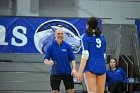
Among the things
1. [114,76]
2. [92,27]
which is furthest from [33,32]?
[92,27]

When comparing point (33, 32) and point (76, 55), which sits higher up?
point (33, 32)

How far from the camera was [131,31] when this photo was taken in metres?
10.9

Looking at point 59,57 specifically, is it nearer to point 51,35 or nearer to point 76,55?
point 76,55

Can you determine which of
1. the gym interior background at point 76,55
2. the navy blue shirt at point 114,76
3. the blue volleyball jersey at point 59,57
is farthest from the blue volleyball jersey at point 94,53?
the gym interior background at point 76,55

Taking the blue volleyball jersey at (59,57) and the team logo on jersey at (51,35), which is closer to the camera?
the blue volleyball jersey at (59,57)

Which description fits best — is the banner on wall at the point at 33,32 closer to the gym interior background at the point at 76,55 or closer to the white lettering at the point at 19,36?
the white lettering at the point at 19,36

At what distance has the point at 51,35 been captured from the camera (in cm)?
960

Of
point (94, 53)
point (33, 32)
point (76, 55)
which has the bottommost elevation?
point (76, 55)

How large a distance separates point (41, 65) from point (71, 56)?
3.10m

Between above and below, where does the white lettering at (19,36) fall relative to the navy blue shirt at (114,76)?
above

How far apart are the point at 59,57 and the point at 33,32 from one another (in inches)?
126

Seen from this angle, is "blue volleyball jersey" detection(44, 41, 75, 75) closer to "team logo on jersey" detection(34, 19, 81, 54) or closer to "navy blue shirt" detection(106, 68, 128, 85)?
"navy blue shirt" detection(106, 68, 128, 85)

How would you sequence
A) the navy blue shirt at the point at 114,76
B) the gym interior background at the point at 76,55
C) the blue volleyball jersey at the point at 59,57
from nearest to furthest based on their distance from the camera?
the blue volleyball jersey at the point at 59,57, the navy blue shirt at the point at 114,76, the gym interior background at the point at 76,55

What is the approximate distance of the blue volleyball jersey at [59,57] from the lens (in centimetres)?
646
